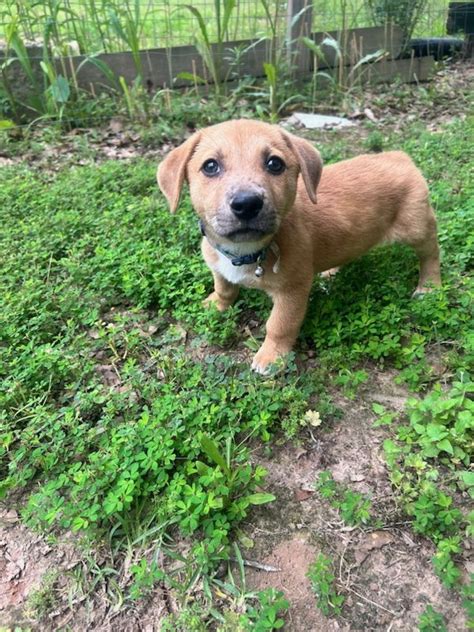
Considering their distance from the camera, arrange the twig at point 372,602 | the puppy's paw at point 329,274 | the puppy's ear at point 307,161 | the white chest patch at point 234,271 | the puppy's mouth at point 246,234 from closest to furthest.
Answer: the twig at point 372,602, the puppy's mouth at point 246,234, the puppy's ear at point 307,161, the white chest patch at point 234,271, the puppy's paw at point 329,274

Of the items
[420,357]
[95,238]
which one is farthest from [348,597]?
[95,238]

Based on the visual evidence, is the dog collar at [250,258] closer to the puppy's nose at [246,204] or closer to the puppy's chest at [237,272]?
the puppy's chest at [237,272]

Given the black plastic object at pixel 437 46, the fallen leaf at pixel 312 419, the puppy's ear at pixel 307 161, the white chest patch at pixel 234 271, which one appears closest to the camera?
the fallen leaf at pixel 312 419

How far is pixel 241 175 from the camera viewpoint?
2.64m

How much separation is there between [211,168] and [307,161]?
1.96ft

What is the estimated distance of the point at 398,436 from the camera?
261 cm

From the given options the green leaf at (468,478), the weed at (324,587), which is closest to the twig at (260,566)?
the weed at (324,587)

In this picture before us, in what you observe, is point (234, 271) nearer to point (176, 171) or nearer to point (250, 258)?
point (250, 258)

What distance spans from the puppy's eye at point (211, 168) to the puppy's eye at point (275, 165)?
0.29 m

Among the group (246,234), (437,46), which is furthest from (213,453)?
(437,46)

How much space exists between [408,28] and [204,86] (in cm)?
419

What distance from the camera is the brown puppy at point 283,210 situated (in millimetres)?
2656

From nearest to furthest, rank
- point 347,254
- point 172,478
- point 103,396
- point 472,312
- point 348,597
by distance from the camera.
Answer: point 348,597 → point 172,478 → point 103,396 → point 472,312 → point 347,254

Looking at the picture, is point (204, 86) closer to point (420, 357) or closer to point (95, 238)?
point (95, 238)
